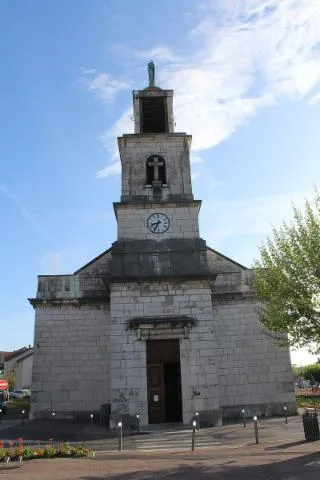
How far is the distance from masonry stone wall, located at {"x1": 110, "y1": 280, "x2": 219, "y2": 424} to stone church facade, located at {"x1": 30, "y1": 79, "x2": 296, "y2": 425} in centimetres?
4

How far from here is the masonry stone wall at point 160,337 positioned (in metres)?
17.8

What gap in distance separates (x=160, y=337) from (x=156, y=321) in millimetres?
711

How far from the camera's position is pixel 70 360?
22.0 m

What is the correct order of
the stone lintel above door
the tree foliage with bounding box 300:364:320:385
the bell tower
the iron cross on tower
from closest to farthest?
the stone lintel above door < the bell tower < the iron cross on tower < the tree foliage with bounding box 300:364:320:385

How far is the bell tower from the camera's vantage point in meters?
19.7

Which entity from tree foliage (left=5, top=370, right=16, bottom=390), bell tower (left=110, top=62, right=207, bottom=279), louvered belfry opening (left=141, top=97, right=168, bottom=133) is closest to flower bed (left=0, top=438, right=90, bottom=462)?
bell tower (left=110, top=62, right=207, bottom=279)

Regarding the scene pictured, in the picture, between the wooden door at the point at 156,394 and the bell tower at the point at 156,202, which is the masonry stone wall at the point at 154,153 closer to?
the bell tower at the point at 156,202

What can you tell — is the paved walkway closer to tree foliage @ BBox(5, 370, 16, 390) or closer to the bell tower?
the bell tower

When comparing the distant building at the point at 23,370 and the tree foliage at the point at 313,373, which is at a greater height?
the distant building at the point at 23,370

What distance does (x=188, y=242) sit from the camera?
Result: 2028cm

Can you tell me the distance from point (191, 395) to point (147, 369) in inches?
83.9

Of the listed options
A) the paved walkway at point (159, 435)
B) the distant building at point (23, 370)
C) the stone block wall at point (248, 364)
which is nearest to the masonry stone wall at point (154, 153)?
the stone block wall at point (248, 364)

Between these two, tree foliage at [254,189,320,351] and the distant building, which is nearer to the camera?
tree foliage at [254,189,320,351]

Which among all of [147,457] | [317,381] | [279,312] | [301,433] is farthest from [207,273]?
[317,381]
